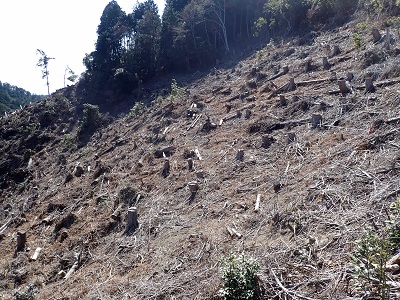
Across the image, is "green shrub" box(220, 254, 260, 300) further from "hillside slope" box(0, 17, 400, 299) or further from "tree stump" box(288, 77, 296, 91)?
"tree stump" box(288, 77, 296, 91)

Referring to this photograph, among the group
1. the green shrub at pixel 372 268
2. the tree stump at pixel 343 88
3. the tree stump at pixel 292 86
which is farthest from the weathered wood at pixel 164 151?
the green shrub at pixel 372 268

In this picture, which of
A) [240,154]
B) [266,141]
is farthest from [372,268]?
[266,141]

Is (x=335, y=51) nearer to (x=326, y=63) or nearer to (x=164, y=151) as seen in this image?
(x=326, y=63)

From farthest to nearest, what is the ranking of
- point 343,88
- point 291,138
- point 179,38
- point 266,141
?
1. point 179,38
2. point 343,88
3. point 266,141
4. point 291,138

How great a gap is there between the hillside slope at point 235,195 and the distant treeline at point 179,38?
954 centimetres

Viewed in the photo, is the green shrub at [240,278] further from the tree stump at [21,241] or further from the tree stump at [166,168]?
the tree stump at [21,241]

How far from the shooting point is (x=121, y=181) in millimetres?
8836

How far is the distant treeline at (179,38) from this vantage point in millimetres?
22734

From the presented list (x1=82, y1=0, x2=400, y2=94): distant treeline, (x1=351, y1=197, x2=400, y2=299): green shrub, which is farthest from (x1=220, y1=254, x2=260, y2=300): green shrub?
(x1=82, y1=0, x2=400, y2=94): distant treeline

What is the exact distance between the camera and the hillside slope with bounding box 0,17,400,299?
375 centimetres

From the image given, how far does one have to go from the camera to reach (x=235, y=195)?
19.3ft

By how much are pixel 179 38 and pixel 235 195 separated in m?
19.6

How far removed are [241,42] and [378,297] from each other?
2261 cm

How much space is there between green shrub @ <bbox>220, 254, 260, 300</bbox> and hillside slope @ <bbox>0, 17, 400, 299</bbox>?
0.15 metres
